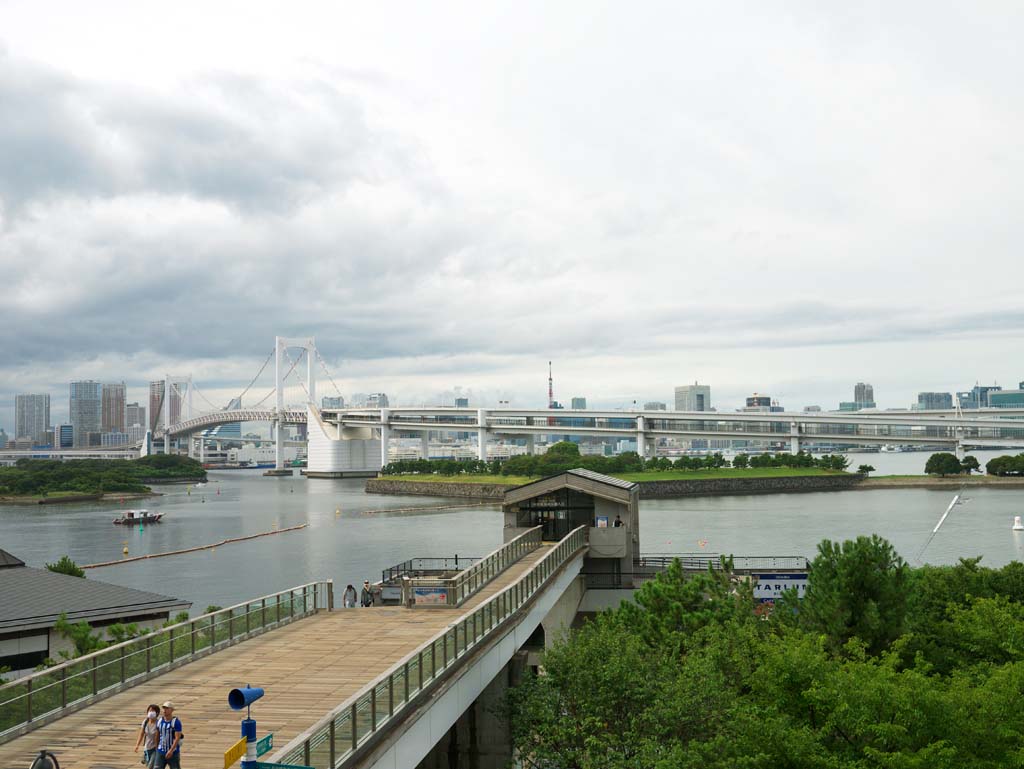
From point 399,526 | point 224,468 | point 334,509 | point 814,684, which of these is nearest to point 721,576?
point 814,684

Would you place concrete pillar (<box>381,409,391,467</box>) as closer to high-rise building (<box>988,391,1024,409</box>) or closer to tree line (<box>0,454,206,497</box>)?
tree line (<box>0,454,206,497</box>)

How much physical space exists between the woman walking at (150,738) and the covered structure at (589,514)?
15.0 m

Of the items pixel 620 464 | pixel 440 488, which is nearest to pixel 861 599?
pixel 440 488

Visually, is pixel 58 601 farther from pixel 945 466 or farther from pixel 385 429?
pixel 385 429

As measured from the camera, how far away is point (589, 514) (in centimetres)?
2298

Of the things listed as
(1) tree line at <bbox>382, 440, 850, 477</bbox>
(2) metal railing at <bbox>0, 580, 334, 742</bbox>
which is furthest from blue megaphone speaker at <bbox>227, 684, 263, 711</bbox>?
(1) tree line at <bbox>382, 440, 850, 477</bbox>

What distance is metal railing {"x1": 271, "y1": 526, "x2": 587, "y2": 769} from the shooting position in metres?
6.20

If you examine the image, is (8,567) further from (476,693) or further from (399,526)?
(399,526)

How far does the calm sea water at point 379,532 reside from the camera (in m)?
35.0

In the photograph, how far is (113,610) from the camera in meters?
15.5

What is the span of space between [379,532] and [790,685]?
135 ft

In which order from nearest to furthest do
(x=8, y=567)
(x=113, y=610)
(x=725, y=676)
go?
(x=725, y=676) → (x=113, y=610) → (x=8, y=567)

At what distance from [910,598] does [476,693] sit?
21.5 ft

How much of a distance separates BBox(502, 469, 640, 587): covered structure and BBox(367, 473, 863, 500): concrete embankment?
51.6 m
